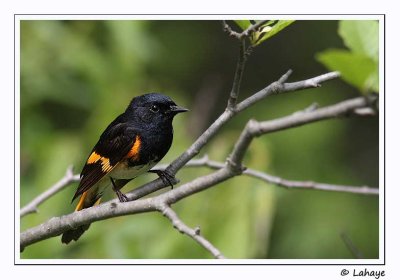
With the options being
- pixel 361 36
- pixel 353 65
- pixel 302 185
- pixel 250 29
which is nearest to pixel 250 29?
pixel 250 29

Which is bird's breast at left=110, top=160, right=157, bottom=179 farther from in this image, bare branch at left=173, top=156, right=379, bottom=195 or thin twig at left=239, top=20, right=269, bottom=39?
thin twig at left=239, top=20, right=269, bottom=39

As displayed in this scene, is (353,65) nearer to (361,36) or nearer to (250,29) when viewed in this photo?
(361,36)

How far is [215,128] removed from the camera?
1980 mm

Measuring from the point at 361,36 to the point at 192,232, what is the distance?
70 cm

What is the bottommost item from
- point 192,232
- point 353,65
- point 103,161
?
point 192,232

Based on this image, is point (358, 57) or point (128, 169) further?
point (128, 169)

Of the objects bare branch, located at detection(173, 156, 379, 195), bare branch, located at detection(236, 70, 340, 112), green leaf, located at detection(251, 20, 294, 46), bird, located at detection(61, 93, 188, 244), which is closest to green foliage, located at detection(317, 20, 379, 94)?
green leaf, located at detection(251, 20, 294, 46)

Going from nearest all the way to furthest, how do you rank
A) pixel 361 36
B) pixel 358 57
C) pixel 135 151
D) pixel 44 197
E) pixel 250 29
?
1. pixel 358 57
2. pixel 361 36
3. pixel 250 29
4. pixel 44 197
5. pixel 135 151

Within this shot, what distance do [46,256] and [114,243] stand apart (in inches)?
13.0

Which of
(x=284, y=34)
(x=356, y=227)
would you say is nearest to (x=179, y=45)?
(x=284, y=34)

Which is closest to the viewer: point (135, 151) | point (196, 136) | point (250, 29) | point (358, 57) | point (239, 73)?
point (358, 57)

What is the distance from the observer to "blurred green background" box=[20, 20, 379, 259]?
3.32 meters

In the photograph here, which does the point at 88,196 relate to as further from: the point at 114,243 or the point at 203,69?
the point at 203,69

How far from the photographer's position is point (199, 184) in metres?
1.80
